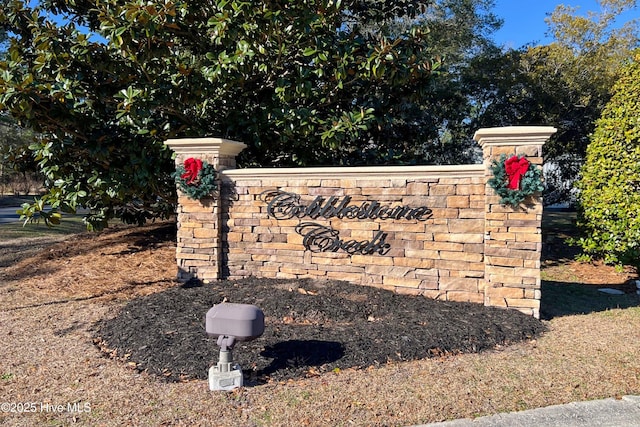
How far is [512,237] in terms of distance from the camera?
5.47 m

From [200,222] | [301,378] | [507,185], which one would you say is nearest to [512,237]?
[507,185]

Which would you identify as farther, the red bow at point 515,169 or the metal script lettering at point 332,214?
the metal script lettering at point 332,214

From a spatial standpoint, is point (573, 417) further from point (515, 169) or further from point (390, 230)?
point (390, 230)

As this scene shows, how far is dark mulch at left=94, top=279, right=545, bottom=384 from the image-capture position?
4.04m

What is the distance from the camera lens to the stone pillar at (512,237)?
17.6 ft

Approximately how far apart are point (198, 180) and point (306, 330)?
308cm

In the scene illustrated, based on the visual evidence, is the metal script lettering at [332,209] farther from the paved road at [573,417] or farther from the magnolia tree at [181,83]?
the paved road at [573,417]

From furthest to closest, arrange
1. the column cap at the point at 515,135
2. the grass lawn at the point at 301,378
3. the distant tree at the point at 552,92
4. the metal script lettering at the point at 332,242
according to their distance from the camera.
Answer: the distant tree at the point at 552,92, the metal script lettering at the point at 332,242, the column cap at the point at 515,135, the grass lawn at the point at 301,378

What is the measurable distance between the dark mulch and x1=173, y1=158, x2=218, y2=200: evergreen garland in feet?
4.74

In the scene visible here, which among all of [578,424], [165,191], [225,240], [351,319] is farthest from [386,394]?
[165,191]

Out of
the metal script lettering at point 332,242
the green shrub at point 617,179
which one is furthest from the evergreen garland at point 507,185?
the green shrub at point 617,179

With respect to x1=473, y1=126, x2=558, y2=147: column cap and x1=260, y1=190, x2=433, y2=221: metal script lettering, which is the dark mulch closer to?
x1=260, y1=190, x2=433, y2=221: metal script lettering

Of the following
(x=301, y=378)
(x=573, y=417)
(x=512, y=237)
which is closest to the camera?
(x=573, y=417)

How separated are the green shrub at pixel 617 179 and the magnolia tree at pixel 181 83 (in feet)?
11.3
